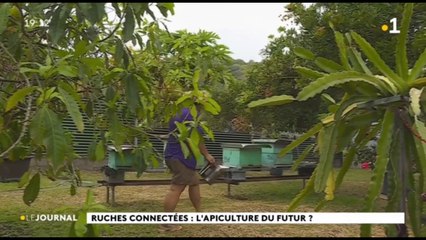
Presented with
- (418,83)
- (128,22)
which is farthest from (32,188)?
(418,83)

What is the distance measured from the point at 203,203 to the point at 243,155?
0.95m

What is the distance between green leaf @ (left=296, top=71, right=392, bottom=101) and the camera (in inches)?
57.2

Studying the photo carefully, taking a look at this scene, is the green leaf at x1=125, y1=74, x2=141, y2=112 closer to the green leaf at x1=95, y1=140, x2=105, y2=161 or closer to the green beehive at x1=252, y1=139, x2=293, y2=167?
the green leaf at x1=95, y1=140, x2=105, y2=161

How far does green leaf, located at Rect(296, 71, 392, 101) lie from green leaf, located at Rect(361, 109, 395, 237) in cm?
9

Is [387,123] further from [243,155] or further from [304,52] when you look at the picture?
[243,155]

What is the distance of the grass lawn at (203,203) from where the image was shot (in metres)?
3.82

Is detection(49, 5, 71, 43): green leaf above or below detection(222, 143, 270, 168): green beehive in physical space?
above

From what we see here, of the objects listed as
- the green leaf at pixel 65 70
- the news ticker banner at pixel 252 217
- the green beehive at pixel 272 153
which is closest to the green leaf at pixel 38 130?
the green leaf at pixel 65 70

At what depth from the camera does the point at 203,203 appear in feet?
18.2

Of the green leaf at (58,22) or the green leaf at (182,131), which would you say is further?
the green leaf at (182,131)

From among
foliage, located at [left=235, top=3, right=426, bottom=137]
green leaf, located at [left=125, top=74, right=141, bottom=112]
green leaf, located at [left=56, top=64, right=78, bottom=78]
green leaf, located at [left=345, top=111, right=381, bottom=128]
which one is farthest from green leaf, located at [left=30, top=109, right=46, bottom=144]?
foliage, located at [left=235, top=3, right=426, bottom=137]

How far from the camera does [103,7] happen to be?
3.65 ft

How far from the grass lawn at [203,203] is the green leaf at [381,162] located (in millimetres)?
489

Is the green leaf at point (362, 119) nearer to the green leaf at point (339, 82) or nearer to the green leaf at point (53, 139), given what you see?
the green leaf at point (339, 82)
